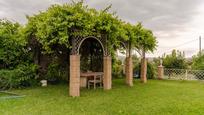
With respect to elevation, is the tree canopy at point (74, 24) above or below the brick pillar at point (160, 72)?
above

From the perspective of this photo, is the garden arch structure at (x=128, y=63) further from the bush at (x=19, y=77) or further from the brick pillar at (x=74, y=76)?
the bush at (x=19, y=77)

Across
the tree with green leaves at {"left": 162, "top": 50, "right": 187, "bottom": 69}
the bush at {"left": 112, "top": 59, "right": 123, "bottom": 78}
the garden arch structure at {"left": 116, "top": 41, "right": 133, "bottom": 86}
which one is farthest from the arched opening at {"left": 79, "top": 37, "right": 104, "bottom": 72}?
the tree with green leaves at {"left": 162, "top": 50, "right": 187, "bottom": 69}

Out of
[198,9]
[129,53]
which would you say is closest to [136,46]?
[129,53]

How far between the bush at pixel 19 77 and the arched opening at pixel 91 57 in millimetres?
3271

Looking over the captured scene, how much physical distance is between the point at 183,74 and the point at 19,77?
432 inches

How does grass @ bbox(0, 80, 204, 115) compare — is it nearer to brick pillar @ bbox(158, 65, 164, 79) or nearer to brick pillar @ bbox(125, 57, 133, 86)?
brick pillar @ bbox(125, 57, 133, 86)

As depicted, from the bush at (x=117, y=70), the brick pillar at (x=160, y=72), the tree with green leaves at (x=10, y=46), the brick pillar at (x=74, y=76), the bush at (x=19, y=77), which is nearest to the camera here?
the brick pillar at (x=74, y=76)

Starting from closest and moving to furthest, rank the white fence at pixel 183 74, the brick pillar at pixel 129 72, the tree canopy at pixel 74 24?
the tree canopy at pixel 74 24, the brick pillar at pixel 129 72, the white fence at pixel 183 74

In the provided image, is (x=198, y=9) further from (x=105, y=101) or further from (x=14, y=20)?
(x=14, y=20)

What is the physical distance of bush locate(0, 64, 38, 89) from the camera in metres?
9.64

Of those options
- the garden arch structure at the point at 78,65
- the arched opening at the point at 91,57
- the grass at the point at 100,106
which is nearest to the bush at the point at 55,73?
the arched opening at the point at 91,57

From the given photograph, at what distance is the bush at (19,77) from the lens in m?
9.64

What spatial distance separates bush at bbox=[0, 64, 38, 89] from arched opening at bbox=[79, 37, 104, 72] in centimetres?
327

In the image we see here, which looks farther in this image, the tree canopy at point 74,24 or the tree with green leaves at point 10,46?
the tree with green leaves at point 10,46
